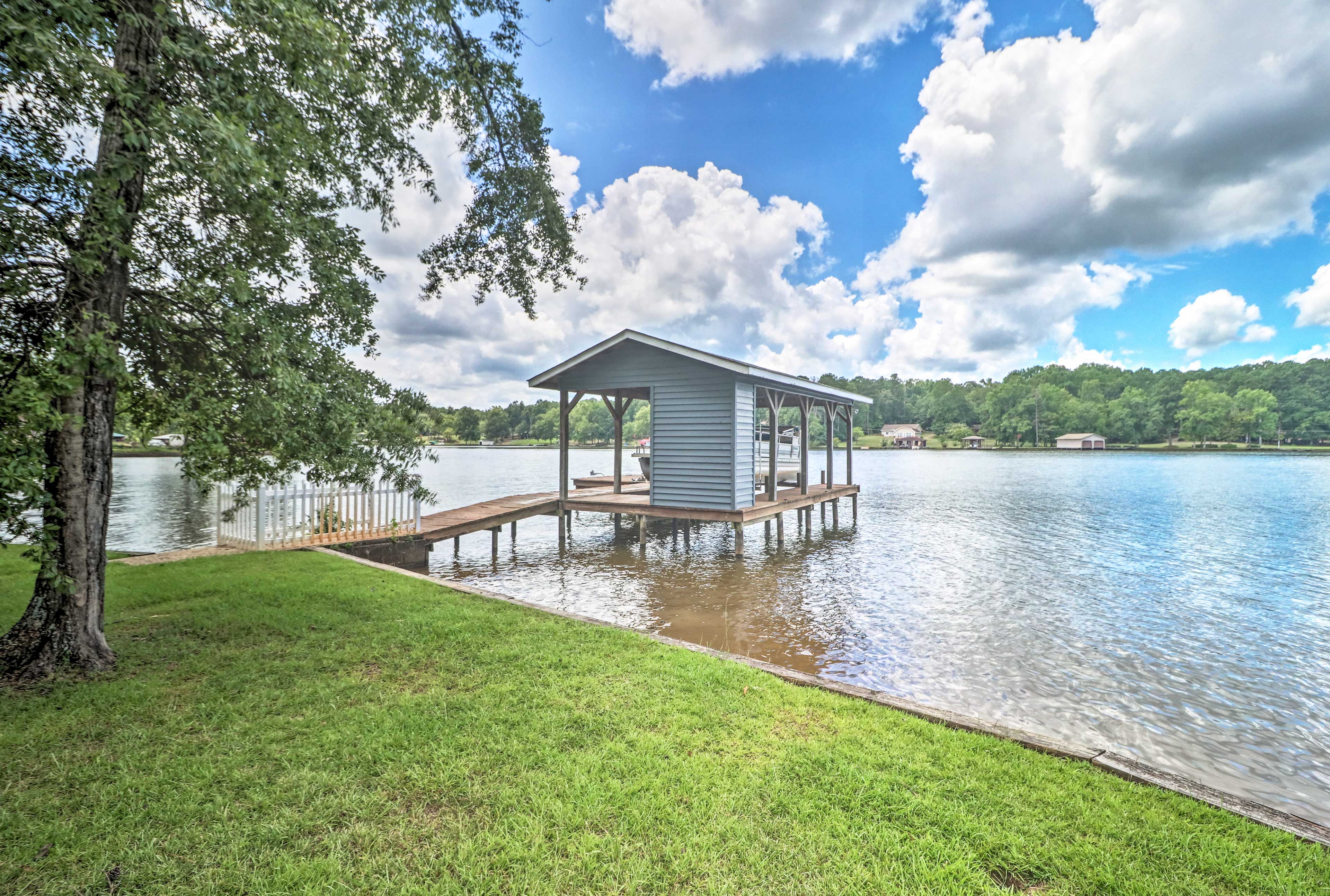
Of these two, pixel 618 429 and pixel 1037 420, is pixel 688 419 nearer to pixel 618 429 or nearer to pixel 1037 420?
pixel 618 429

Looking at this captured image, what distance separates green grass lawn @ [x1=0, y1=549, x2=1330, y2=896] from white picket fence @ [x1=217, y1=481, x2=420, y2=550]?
201 inches

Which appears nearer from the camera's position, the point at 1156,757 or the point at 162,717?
the point at 162,717

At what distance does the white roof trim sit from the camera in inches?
441

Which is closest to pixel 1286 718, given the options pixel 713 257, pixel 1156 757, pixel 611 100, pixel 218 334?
pixel 1156 757

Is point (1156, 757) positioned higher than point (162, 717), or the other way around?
point (162, 717)

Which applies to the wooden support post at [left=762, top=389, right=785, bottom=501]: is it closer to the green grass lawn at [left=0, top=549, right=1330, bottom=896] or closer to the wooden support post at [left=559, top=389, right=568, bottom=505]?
the wooden support post at [left=559, top=389, right=568, bottom=505]

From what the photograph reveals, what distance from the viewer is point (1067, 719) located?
4.96m

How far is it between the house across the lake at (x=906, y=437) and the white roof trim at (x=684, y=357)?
90.1 meters

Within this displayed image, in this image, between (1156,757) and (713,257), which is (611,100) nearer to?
(713,257)

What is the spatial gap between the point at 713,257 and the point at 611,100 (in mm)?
10860

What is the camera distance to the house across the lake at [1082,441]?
7881 cm

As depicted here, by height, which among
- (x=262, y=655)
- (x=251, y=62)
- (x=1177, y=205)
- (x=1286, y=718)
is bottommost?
(x=1286, y=718)

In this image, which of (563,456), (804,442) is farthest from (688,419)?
(804,442)

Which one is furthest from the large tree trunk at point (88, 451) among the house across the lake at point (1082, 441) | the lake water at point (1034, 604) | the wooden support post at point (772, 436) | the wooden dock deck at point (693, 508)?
the house across the lake at point (1082, 441)
